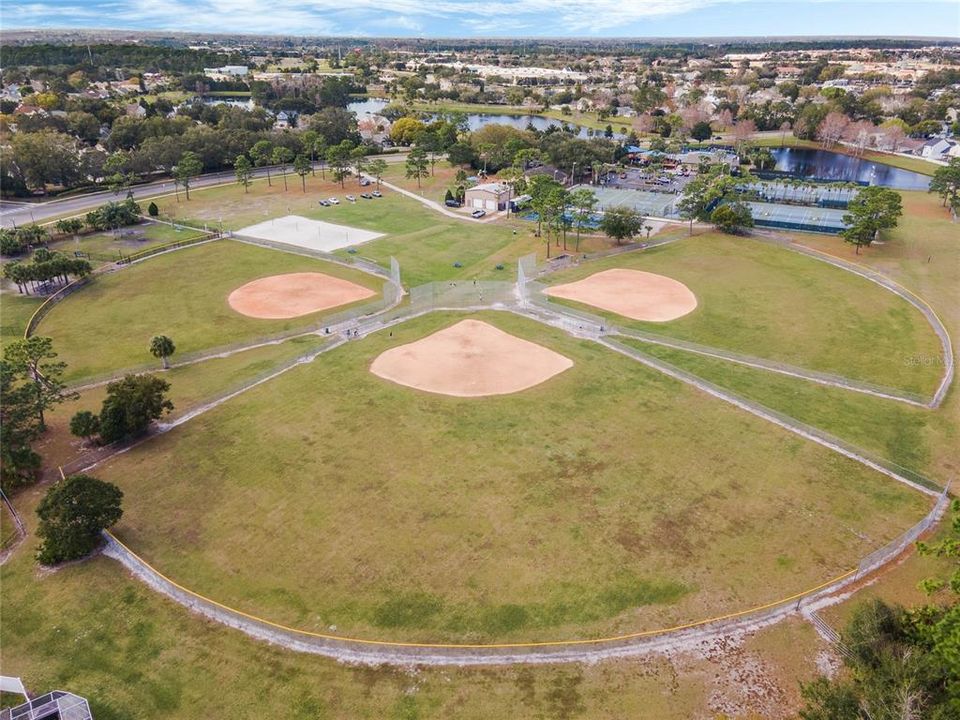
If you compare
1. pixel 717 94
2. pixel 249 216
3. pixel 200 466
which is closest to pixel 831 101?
pixel 717 94

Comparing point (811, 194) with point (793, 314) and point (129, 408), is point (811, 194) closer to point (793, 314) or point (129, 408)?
point (793, 314)

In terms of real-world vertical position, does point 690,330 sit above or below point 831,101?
below

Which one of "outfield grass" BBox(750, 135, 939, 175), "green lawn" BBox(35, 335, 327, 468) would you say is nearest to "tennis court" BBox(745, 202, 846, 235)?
"outfield grass" BBox(750, 135, 939, 175)

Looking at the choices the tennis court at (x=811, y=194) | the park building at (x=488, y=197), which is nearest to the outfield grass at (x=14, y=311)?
the park building at (x=488, y=197)

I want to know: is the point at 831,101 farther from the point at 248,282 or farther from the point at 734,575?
the point at 734,575

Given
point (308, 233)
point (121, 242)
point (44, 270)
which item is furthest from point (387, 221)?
point (44, 270)

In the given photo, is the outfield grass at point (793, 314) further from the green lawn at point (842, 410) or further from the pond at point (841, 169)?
the pond at point (841, 169)

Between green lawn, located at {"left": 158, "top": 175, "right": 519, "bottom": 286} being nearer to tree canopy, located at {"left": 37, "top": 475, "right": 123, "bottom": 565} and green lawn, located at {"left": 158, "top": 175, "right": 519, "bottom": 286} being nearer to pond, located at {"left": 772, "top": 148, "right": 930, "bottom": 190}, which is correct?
tree canopy, located at {"left": 37, "top": 475, "right": 123, "bottom": 565}
